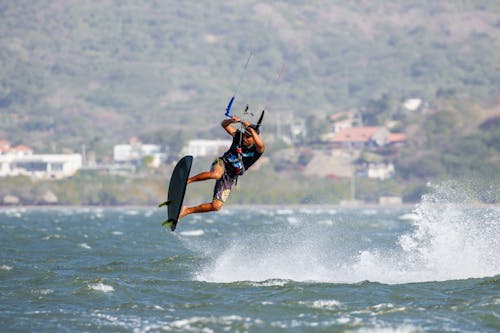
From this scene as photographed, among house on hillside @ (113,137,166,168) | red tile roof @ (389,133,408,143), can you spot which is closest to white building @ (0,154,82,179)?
house on hillside @ (113,137,166,168)

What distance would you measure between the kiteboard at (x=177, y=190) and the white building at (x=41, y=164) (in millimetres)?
84248

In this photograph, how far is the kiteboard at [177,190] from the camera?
1438 cm

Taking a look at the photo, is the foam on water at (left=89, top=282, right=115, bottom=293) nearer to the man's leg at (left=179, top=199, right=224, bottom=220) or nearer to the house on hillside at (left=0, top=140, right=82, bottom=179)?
the man's leg at (left=179, top=199, right=224, bottom=220)

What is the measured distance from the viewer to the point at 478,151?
285 ft

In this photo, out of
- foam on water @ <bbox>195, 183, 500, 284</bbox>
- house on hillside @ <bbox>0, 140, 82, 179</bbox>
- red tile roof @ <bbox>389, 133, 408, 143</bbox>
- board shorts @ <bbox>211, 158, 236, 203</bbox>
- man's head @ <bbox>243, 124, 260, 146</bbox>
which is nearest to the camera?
man's head @ <bbox>243, 124, 260, 146</bbox>

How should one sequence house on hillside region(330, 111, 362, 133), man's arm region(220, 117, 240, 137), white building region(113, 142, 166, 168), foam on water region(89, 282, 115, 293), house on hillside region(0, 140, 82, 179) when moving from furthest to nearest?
house on hillside region(330, 111, 362, 133) → white building region(113, 142, 166, 168) → house on hillside region(0, 140, 82, 179) → foam on water region(89, 282, 115, 293) → man's arm region(220, 117, 240, 137)

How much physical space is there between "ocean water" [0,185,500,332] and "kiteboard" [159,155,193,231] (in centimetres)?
100

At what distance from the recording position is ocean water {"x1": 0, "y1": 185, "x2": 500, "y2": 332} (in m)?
12.5

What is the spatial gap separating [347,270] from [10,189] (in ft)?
246

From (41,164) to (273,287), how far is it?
3539 inches

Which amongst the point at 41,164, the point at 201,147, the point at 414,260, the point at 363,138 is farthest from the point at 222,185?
the point at 363,138

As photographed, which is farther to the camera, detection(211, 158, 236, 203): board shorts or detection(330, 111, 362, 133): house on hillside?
detection(330, 111, 362, 133): house on hillside

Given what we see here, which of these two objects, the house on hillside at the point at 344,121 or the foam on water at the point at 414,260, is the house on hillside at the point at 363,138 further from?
the foam on water at the point at 414,260

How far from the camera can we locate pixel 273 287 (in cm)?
1499
